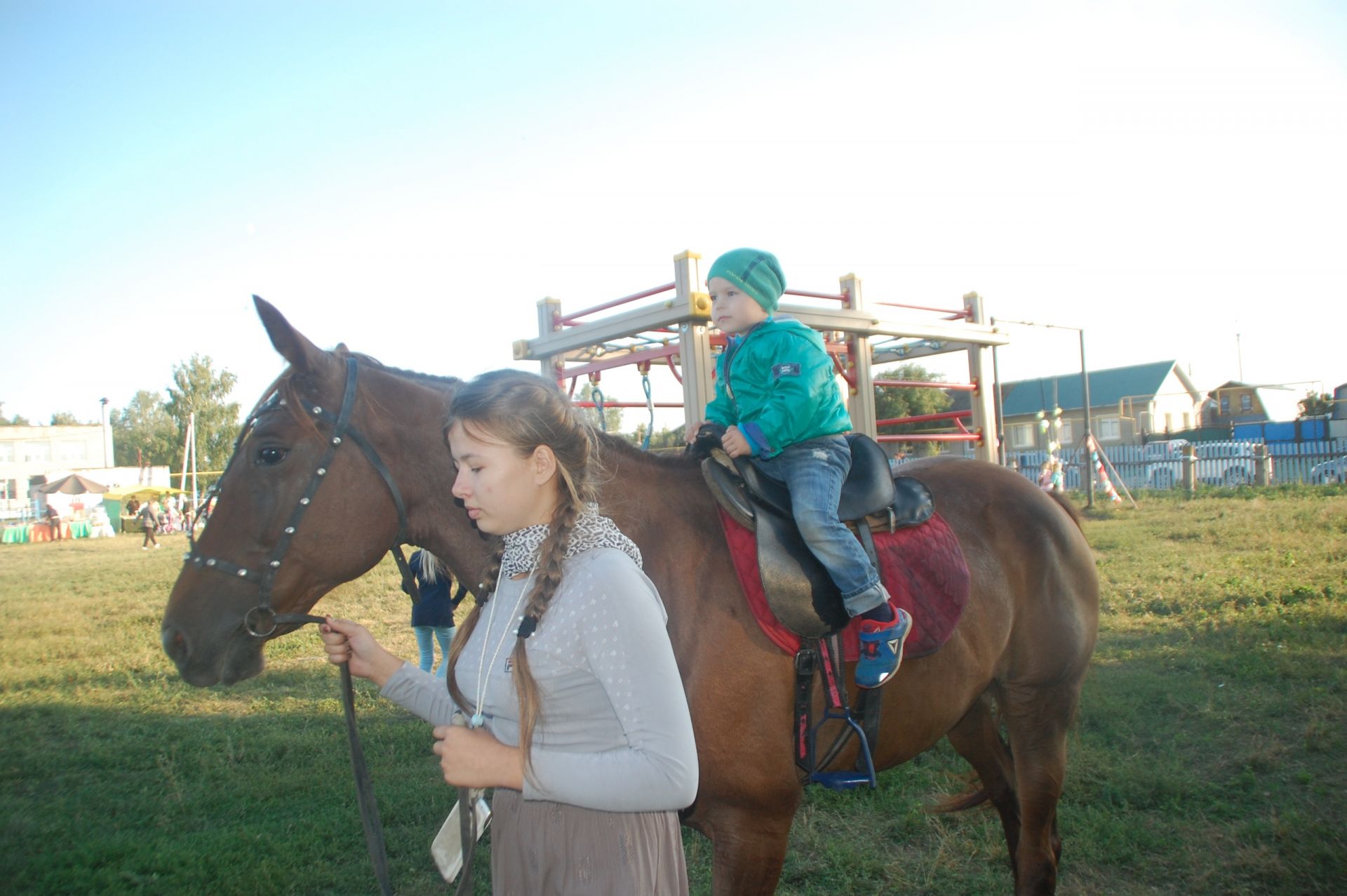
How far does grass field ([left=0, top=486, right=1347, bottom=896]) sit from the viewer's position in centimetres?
354

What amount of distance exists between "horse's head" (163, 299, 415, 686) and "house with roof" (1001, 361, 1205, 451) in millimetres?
47189

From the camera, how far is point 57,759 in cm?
525

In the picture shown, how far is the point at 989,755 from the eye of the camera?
11.4 feet

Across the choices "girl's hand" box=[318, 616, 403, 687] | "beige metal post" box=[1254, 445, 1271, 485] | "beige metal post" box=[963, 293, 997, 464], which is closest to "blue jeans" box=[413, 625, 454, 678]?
"girl's hand" box=[318, 616, 403, 687]

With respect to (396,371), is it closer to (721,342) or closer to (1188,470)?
(721,342)

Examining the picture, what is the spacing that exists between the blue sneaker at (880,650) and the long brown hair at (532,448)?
1.24 meters

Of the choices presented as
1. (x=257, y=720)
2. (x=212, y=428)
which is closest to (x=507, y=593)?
(x=257, y=720)

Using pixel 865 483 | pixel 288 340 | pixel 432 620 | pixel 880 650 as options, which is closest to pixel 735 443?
pixel 865 483

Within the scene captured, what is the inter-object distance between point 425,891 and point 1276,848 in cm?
387

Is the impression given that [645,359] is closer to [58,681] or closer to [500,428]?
[500,428]

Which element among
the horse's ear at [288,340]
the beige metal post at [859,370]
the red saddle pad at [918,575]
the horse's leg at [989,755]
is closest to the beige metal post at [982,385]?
the beige metal post at [859,370]

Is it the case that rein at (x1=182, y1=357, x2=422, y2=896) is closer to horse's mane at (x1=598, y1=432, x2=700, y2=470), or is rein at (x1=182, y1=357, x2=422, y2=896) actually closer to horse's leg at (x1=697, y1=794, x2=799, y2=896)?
horse's mane at (x1=598, y1=432, x2=700, y2=470)

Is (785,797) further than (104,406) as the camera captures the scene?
No

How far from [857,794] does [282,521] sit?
11.6ft
